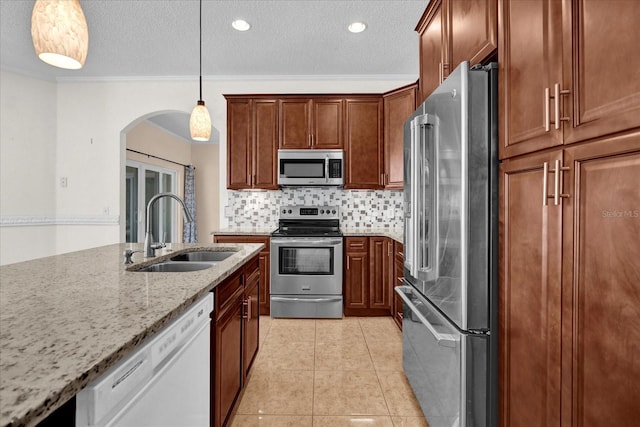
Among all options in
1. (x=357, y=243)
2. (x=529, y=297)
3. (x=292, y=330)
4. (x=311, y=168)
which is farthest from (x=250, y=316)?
(x=311, y=168)

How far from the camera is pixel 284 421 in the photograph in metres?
1.84

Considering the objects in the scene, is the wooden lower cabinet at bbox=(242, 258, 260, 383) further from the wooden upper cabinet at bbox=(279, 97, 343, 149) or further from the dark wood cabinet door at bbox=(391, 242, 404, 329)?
the wooden upper cabinet at bbox=(279, 97, 343, 149)

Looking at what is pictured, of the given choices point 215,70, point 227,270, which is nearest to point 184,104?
point 215,70

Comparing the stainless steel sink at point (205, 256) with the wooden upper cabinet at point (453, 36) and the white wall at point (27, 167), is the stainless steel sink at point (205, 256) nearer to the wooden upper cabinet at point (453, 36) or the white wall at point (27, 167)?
the wooden upper cabinet at point (453, 36)

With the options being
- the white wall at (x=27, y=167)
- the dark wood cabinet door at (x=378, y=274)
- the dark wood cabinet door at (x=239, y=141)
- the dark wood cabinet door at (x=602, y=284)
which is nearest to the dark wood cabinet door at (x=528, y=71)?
the dark wood cabinet door at (x=602, y=284)

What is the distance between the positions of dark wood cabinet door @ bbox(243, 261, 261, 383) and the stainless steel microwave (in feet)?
5.19

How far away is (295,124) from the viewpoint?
378 cm

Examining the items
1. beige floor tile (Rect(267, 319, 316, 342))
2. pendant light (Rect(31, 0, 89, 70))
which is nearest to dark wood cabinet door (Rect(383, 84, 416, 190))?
beige floor tile (Rect(267, 319, 316, 342))

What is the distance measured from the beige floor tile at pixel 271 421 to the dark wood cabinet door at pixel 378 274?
179 cm

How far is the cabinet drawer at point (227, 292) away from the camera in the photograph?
57.2 inches

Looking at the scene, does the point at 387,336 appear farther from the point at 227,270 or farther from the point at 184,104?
the point at 184,104

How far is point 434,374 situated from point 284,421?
87 cm

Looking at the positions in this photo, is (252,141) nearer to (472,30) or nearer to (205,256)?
(205,256)

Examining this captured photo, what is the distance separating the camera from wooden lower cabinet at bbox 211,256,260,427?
143 centimetres
